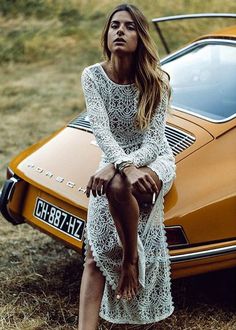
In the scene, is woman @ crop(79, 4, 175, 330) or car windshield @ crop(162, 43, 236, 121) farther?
car windshield @ crop(162, 43, 236, 121)

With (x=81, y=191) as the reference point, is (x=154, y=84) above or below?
above

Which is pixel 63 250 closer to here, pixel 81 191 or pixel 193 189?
pixel 81 191

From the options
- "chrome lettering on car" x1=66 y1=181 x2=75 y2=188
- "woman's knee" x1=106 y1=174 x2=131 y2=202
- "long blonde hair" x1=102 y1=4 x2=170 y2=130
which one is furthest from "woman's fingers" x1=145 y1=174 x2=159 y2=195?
"chrome lettering on car" x1=66 y1=181 x2=75 y2=188

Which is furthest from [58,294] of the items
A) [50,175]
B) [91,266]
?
[91,266]

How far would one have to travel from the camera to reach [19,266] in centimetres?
454

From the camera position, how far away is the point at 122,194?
3020 millimetres

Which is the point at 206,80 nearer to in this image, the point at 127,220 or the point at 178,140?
the point at 178,140

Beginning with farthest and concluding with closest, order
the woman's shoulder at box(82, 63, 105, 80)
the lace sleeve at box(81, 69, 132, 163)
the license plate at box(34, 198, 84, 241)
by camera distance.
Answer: the license plate at box(34, 198, 84, 241)
the woman's shoulder at box(82, 63, 105, 80)
the lace sleeve at box(81, 69, 132, 163)

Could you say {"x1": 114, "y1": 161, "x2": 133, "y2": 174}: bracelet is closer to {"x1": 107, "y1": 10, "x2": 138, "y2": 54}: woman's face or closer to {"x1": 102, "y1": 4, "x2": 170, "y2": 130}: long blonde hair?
{"x1": 102, "y1": 4, "x2": 170, "y2": 130}: long blonde hair

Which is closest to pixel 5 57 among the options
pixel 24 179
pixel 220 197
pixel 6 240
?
pixel 6 240

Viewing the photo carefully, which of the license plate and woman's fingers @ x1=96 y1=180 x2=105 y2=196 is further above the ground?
woman's fingers @ x1=96 y1=180 x2=105 y2=196

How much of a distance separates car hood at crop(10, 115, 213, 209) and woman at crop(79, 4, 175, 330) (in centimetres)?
38

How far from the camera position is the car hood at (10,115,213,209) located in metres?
3.74

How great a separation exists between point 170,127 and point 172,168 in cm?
55
